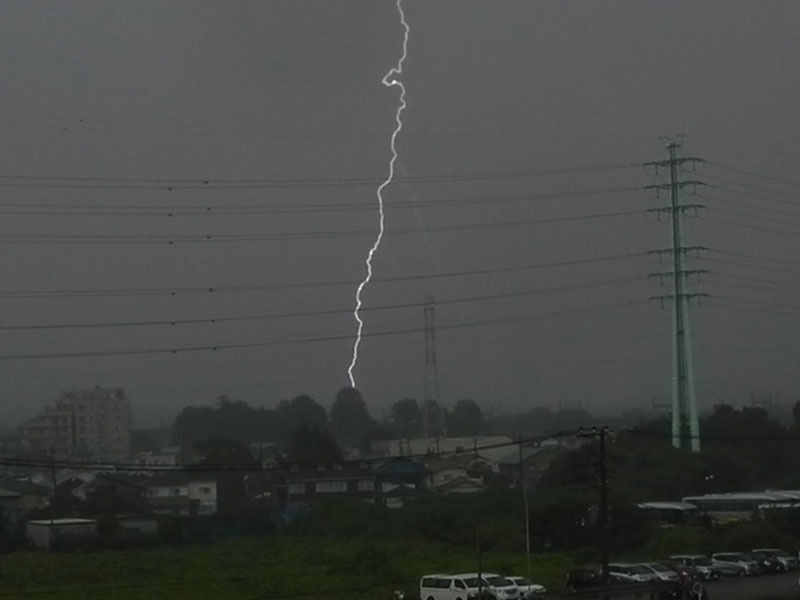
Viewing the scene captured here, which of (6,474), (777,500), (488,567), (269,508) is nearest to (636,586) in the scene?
(488,567)

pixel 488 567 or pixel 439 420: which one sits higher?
pixel 439 420

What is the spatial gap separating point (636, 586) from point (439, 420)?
86.7 feet

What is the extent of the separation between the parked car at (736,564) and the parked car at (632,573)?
11.8 ft

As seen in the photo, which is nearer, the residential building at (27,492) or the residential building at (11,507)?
the residential building at (11,507)

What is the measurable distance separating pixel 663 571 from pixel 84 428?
125 feet

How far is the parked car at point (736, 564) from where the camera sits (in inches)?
1323

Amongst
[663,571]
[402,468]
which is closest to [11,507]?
[402,468]

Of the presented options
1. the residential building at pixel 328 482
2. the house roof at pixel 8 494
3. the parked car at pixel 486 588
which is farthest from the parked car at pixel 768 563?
the house roof at pixel 8 494

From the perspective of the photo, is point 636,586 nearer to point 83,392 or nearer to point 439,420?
point 439,420

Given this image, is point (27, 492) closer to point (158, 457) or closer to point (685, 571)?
point (158, 457)

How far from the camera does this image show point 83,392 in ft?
211

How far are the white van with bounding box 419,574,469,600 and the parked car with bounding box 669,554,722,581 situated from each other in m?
7.83

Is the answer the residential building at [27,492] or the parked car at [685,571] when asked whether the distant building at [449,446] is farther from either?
the parked car at [685,571]

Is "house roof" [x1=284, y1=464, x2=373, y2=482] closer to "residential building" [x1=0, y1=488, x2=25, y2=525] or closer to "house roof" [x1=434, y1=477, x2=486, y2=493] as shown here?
"house roof" [x1=434, y1=477, x2=486, y2=493]
